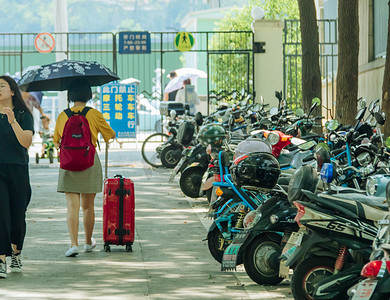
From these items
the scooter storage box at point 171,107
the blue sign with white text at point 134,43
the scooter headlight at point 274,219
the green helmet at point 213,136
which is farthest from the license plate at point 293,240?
the blue sign with white text at point 134,43

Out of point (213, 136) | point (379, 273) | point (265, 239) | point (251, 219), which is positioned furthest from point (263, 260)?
point (213, 136)

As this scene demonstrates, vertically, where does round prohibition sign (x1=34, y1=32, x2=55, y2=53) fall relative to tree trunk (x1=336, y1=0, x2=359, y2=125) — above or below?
above

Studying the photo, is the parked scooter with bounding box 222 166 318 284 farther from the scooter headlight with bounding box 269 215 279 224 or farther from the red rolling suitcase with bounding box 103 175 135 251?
the red rolling suitcase with bounding box 103 175 135 251

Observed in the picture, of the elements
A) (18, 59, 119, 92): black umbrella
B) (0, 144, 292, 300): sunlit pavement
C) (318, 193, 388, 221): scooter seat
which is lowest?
(0, 144, 292, 300): sunlit pavement

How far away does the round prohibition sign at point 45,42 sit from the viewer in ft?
79.5

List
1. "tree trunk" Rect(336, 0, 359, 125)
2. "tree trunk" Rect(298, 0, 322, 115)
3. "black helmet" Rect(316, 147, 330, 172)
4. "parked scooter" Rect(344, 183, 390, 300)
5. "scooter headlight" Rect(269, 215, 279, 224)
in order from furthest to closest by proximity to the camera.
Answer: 1. "tree trunk" Rect(298, 0, 322, 115)
2. "tree trunk" Rect(336, 0, 359, 125)
3. "black helmet" Rect(316, 147, 330, 172)
4. "scooter headlight" Rect(269, 215, 279, 224)
5. "parked scooter" Rect(344, 183, 390, 300)

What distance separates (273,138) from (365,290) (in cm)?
479

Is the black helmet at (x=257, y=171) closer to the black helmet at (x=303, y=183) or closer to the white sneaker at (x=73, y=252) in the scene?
the black helmet at (x=303, y=183)

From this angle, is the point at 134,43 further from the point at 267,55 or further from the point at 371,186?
the point at 371,186

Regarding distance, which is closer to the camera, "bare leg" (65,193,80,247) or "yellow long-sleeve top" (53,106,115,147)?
"bare leg" (65,193,80,247)

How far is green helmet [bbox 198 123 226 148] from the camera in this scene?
36.4 feet

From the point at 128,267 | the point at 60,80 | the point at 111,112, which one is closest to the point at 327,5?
the point at 111,112

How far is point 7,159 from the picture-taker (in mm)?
7715

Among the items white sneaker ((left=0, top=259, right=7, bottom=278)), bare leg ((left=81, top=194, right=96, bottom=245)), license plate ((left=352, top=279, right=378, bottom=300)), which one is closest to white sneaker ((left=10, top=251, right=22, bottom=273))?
white sneaker ((left=0, top=259, right=7, bottom=278))
